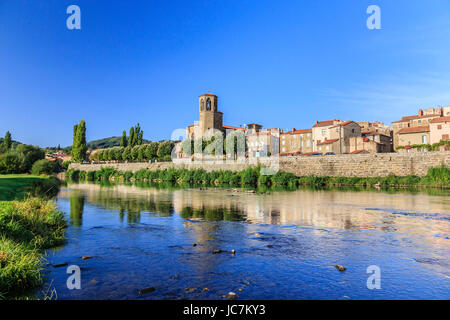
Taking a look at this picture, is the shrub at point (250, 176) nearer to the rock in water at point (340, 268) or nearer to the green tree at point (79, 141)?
the rock in water at point (340, 268)

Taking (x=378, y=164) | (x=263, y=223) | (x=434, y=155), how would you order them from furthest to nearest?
(x=378, y=164)
(x=434, y=155)
(x=263, y=223)

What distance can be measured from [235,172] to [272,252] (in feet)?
132

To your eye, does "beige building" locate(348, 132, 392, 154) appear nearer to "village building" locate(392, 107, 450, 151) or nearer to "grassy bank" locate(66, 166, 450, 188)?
"village building" locate(392, 107, 450, 151)

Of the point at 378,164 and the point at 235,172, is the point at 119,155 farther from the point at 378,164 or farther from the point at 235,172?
the point at 378,164

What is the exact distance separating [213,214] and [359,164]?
1228 inches

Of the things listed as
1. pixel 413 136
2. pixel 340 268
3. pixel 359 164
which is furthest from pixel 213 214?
pixel 413 136

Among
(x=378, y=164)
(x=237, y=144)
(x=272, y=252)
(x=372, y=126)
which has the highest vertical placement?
(x=372, y=126)

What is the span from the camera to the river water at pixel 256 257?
19.7ft

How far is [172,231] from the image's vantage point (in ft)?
38.4

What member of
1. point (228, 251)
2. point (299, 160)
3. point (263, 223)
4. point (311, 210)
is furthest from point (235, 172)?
point (228, 251)

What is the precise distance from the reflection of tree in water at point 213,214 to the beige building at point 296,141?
5493 centimetres

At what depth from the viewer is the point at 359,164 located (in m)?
41.6

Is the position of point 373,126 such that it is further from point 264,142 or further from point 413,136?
point 264,142

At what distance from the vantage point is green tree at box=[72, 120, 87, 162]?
76625mm
